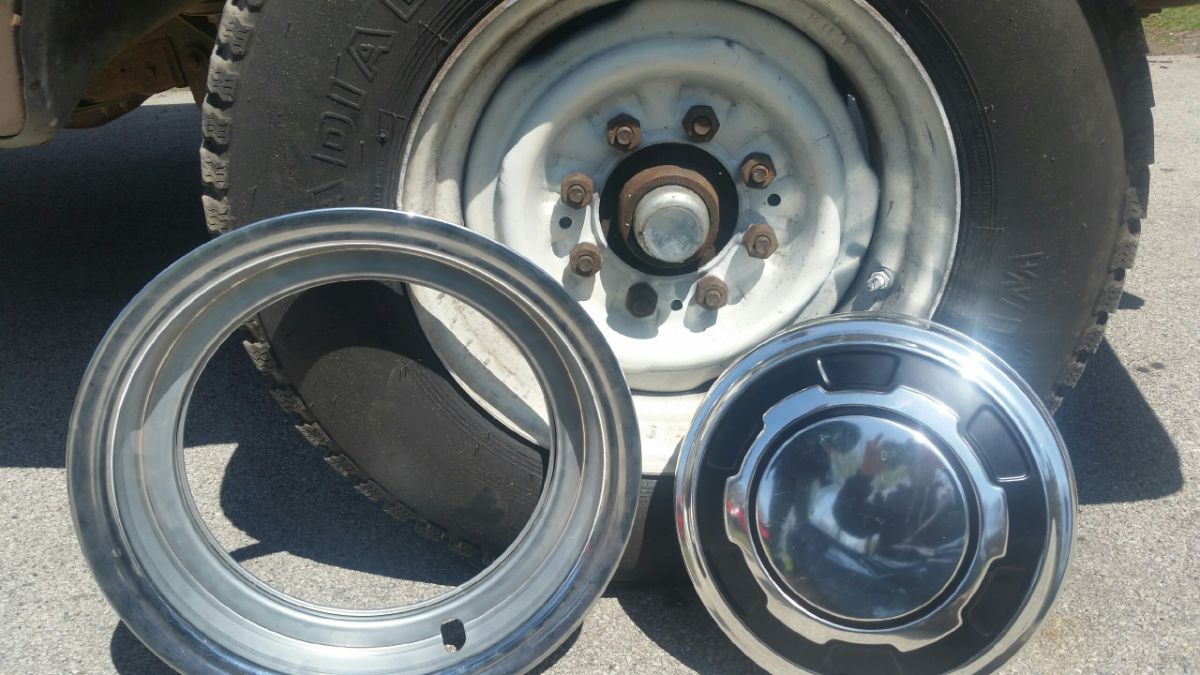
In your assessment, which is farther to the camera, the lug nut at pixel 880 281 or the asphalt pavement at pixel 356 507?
the lug nut at pixel 880 281

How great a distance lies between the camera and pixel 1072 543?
1.46m

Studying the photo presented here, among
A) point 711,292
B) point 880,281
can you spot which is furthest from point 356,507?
point 880,281

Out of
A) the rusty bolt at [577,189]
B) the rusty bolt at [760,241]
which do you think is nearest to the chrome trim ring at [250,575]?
the rusty bolt at [577,189]

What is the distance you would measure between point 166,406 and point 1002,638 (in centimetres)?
138

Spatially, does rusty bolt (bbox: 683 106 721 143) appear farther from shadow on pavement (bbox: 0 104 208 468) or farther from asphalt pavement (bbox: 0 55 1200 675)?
shadow on pavement (bbox: 0 104 208 468)

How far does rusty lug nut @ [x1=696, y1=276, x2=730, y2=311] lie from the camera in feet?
5.83

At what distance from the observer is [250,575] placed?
1670 millimetres

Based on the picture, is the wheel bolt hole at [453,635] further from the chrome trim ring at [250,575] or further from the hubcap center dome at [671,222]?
the hubcap center dome at [671,222]

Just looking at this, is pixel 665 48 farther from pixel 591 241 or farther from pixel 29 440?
pixel 29 440

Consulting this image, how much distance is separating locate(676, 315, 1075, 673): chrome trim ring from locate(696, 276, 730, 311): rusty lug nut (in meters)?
0.23

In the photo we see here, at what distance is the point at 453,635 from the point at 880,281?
3.16 feet

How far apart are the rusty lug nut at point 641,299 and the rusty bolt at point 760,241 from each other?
0.19 metres

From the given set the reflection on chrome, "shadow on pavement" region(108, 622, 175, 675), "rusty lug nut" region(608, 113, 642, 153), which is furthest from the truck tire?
"shadow on pavement" region(108, 622, 175, 675)

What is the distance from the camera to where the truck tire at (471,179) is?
1.50 meters
